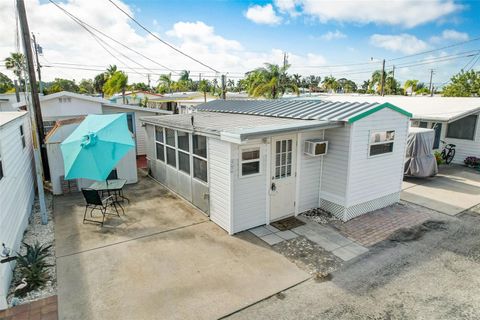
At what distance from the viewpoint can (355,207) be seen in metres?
7.41

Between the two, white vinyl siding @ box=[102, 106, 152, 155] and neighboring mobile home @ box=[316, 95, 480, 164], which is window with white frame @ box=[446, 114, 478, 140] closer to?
neighboring mobile home @ box=[316, 95, 480, 164]

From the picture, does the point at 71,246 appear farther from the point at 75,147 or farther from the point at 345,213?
the point at 345,213

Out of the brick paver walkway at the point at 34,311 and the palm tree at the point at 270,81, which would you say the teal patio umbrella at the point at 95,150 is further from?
the palm tree at the point at 270,81

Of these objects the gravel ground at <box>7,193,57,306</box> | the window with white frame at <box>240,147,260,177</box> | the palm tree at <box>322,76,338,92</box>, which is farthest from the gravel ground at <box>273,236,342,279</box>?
the palm tree at <box>322,76,338,92</box>

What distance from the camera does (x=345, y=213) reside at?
7.20m

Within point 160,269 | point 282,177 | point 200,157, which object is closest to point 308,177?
point 282,177

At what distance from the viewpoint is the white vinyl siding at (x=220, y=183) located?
6.29 meters

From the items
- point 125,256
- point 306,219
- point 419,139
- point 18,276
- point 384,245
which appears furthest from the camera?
point 419,139

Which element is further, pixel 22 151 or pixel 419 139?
pixel 419 139

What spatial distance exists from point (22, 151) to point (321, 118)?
299 inches

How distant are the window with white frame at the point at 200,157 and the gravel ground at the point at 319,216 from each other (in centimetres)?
276

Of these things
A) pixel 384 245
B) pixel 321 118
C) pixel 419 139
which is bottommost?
pixel 384 245

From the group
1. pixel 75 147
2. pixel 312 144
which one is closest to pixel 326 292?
pixel 312 144

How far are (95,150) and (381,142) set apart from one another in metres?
6.89
